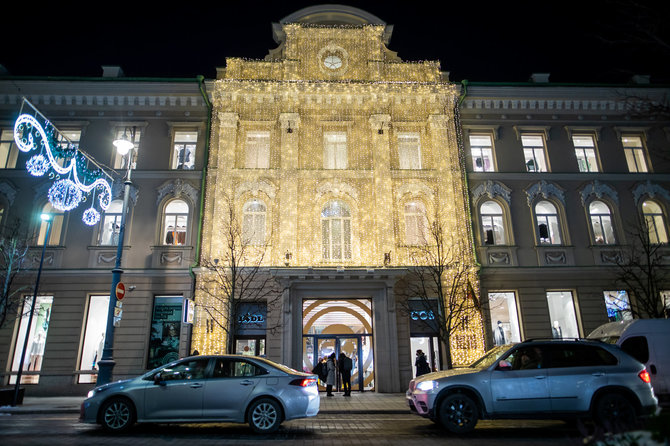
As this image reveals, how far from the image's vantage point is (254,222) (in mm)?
19688

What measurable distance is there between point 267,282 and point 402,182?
26.2 ft

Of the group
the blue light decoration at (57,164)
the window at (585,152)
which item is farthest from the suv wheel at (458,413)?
the window at (585,152)

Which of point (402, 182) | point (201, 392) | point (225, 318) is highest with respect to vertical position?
point (402, 182)

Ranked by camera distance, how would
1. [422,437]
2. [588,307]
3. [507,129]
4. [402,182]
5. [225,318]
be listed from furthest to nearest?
[507,129] → [402,182] → [588,307] → [225,318] → [422,437]

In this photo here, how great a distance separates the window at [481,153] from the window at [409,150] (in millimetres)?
2784

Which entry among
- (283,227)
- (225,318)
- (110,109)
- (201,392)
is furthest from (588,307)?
(110,109)

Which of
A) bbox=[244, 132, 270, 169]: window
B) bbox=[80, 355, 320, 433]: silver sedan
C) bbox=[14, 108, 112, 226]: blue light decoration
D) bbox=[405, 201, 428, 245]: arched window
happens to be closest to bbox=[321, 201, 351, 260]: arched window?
bbox=[405, 201, 428, 245]: arched window

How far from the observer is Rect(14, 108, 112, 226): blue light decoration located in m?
11.8

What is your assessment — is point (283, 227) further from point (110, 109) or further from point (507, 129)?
point (507, 129)

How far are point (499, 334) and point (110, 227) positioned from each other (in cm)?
1856

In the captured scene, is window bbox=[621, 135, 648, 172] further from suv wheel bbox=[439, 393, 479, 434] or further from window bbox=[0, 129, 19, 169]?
window bbox=[0, 129, 19, 169]

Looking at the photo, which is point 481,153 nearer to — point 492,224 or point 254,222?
point 492,224

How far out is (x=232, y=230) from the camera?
18.7 m

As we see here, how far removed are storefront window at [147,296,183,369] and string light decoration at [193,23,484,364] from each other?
3.66ft
